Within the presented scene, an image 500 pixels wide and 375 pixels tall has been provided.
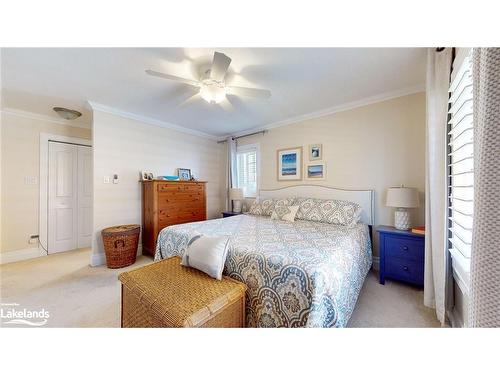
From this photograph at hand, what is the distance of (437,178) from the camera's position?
156 centimetres

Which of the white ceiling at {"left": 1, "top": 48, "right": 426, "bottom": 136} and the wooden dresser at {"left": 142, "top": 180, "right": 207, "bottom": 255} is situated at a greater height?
the white ceiling at {"left": 1, "top": 48, "right": 426, "bottom": 136}

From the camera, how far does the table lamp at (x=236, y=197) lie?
12.6 ft

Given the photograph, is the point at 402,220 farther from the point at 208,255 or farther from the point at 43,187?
the point at 43,187

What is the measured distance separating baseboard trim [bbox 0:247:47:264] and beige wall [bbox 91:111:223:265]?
1279 millimetres

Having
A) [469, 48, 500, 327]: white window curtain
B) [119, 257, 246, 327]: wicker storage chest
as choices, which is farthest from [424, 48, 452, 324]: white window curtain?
[119, 257, 246, 327]: wicker storage chest

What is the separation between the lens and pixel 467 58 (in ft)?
3.67

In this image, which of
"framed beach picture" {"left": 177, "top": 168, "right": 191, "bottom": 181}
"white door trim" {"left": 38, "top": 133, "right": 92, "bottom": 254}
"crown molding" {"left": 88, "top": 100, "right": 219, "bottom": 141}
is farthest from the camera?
"framed beach picture" {"left": 177, "top": 168, "right": 191, "bottom": 181}

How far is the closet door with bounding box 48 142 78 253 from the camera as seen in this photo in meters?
3.24

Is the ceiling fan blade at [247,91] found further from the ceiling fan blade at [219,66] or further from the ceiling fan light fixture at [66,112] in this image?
the ceiling fan light fixture at [66,112]

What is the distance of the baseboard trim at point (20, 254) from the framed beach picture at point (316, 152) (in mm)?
4796

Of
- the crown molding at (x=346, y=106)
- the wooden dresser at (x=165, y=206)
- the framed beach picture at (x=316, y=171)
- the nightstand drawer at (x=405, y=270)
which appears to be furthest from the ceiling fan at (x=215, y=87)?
the nightstand drawer at (x=405, y=270)

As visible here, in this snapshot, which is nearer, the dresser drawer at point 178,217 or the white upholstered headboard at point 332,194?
the white upholstered headboard at point 332,194

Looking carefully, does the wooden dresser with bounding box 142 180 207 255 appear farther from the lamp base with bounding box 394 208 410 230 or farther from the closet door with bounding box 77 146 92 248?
the lamp base with bounding box 394 208 410 230

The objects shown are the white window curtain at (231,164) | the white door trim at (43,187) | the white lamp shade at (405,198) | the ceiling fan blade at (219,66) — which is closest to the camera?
the ceiling fan blade at (219,66)
